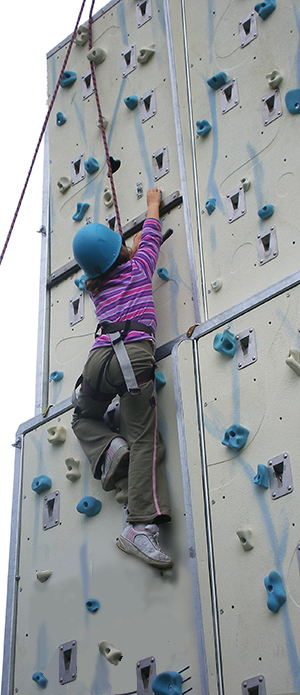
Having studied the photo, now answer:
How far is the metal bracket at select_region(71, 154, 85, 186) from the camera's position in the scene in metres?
6.22

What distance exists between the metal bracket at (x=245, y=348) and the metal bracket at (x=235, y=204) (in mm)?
792

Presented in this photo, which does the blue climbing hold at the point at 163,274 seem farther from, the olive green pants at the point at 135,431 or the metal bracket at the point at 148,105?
the metal bracket at the point at 148,105

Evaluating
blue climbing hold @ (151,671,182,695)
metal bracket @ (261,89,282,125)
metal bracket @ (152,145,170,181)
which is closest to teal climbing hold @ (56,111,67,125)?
metal bracket @ (152,145,170,181)

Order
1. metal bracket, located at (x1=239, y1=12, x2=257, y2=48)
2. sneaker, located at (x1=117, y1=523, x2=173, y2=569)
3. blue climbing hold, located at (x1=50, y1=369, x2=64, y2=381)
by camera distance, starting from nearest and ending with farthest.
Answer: sneaker, located at (x1=117, y1=523, x2=173, y2=569) < metal bracket, located at (x1=239, y1=12, x2=257, y2=48) < blue climbing hold, located at (x1=50, y1=369, x2=64, y2=381)

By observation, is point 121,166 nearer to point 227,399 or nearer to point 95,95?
point 95,95

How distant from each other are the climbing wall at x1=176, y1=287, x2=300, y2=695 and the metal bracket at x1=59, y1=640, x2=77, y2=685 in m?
0.93

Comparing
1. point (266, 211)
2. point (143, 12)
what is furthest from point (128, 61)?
point (266, 211)

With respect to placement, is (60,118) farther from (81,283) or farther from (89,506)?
(89,506)

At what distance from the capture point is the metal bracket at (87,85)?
252 inches

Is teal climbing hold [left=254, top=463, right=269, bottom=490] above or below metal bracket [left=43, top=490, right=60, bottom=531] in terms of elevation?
below

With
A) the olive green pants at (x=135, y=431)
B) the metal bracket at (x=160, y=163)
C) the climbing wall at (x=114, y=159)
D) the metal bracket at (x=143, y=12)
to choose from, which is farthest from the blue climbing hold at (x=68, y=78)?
the olive green pants at (x=135, y=431)

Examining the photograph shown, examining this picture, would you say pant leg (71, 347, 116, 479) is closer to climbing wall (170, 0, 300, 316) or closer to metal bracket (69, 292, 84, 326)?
climbing wall (170, 0, 300, 316)

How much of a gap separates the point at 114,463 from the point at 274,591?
1.17 metres

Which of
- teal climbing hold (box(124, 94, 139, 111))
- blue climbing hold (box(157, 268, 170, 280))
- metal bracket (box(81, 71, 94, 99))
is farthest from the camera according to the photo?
metal bracket (box(81, 71, 94, 99))
